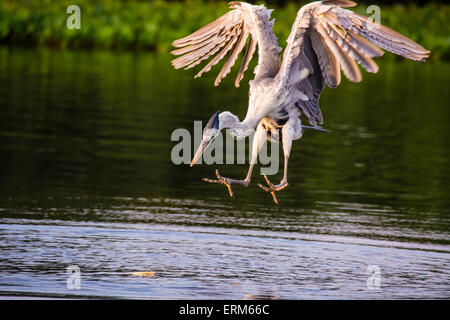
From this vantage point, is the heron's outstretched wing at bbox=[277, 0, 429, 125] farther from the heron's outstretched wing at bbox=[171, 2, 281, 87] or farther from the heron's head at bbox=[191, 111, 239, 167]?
the heron's head at bbox=[191, 111, 239, 167]

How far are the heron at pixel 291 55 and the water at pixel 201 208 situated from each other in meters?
0.89

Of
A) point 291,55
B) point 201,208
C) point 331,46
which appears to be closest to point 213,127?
point 291,55

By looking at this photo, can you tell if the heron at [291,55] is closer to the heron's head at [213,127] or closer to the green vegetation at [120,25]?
the heron's head at [213,127]

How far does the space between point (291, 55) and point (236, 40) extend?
1.08 metres

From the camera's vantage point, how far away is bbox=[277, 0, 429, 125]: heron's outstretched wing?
1132 centimetres

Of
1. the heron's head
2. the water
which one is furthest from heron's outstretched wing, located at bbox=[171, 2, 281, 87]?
the water

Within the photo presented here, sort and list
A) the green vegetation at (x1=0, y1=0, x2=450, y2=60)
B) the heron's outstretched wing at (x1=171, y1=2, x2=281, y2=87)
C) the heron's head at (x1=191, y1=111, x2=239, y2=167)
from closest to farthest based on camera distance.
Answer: the heron's head at (x1=191, y1=111, x2=239, y2=167), the heron's outstretched wing at (x1=171, y1=2, x2=281, y2=87), the green vegetation at (x1=0, y1=0, x2=450, y2=60)

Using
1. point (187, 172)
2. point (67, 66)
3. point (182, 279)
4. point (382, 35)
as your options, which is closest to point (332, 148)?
point (187, 172)

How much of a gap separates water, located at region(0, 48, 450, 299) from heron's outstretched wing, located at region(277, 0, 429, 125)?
5.68 ft

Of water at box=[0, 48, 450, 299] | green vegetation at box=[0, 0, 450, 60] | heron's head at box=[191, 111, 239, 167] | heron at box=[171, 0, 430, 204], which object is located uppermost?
green vegetation at box=[0, 0, 450, 60]

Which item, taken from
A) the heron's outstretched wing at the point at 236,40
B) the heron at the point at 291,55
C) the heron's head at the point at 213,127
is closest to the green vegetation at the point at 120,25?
the heron's outstretched wing at the point at 236,40

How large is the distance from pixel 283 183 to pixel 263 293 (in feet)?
6.47

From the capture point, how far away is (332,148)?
20203 mm

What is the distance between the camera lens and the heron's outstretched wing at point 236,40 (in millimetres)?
11969
